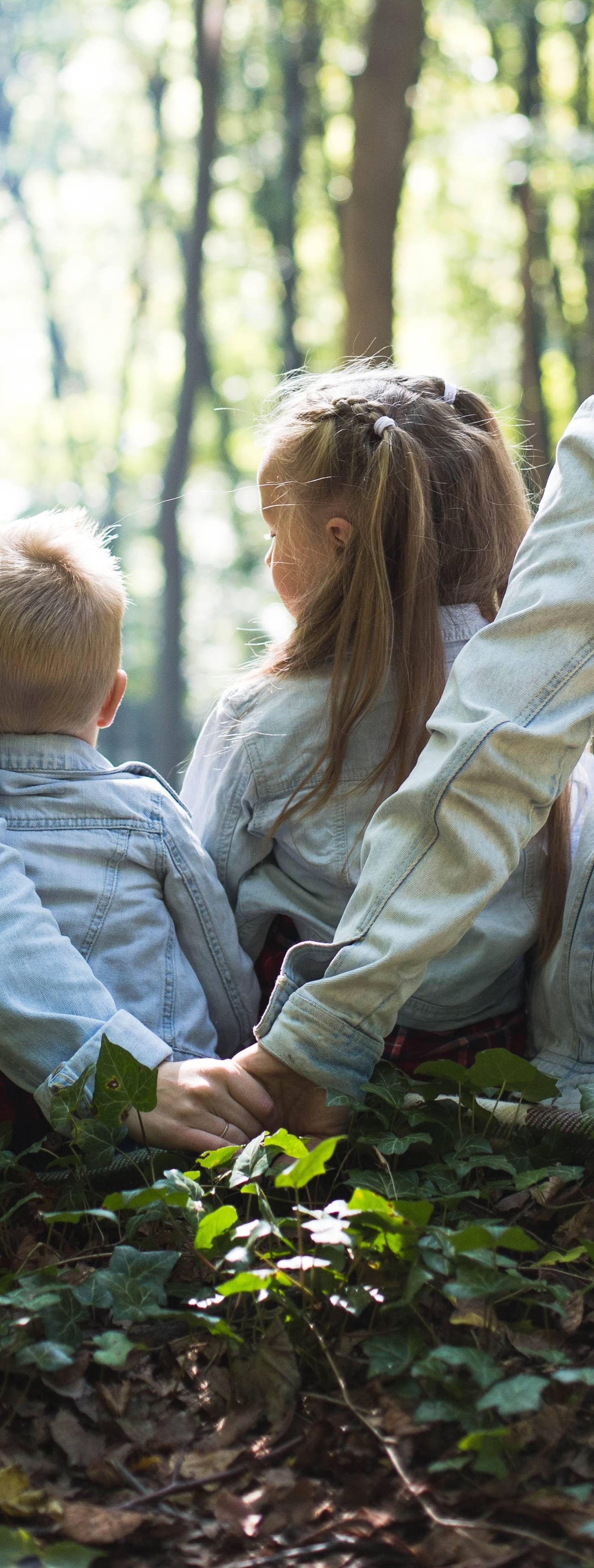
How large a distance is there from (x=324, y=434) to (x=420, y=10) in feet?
22.1

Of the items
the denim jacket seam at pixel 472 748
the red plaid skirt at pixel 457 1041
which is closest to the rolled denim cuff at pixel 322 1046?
the denim jacket seam at pixel 472 748

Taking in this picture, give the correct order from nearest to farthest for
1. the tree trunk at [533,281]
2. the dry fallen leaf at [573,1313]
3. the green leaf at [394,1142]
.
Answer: the dry fallen leaf at [573,1313] → the green leaf at [394,1142] → the tree trunk at [533,281]

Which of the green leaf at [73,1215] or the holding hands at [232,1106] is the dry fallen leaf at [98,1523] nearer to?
the green leaf at [73,1215]

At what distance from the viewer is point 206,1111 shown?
2.02 metres

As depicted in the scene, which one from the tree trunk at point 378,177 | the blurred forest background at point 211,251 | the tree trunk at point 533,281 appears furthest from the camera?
the blurred forest background at point 211,251

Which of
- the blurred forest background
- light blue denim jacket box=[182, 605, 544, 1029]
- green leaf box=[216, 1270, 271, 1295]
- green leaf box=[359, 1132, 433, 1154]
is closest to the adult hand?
green leaf box=[359, 1132, 433, 1154]

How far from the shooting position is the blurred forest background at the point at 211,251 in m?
15.6

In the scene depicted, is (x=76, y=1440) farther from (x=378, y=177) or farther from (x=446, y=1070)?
(x=378, y=177)

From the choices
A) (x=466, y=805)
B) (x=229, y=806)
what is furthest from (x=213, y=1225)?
(x=229, y=806)

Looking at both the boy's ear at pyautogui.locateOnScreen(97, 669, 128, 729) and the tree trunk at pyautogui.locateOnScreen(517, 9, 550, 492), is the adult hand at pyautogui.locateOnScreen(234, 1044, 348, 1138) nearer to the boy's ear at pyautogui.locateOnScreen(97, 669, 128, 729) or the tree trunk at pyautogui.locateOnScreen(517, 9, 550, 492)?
the boy's ear at pyautogui.locateOnScreen(97, 669, 128, 729)

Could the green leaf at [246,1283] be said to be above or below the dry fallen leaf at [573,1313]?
above

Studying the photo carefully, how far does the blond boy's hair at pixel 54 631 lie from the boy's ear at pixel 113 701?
29 millimetres

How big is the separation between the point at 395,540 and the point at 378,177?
5790mm

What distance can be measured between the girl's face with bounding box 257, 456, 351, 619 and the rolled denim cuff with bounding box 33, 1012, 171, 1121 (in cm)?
88
